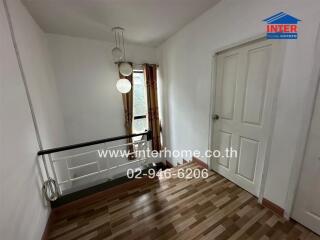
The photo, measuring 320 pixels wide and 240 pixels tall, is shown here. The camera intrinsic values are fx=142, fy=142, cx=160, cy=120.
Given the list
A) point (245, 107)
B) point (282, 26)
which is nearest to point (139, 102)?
point (245, 107)

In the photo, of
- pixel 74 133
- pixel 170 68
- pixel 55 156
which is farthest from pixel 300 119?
pixel 74 133

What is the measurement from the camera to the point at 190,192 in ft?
6.41

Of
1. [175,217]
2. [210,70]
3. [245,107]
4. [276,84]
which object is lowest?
[175,217]

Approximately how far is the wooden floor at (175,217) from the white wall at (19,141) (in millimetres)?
398

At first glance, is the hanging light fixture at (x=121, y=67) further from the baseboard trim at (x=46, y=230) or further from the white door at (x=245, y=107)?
the baseboard trim at (x=46, y=230)

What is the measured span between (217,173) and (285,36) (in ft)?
6.44

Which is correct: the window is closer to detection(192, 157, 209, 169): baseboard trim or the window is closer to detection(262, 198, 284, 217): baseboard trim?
detection(192, 157, 209, 169): baseboard trim

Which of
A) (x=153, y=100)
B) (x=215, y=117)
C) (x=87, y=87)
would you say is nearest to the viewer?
(x=215, y=117)

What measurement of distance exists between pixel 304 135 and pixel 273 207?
90 cm

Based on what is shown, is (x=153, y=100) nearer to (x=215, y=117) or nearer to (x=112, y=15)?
(x=215, y=117)

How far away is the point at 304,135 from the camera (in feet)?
4.24

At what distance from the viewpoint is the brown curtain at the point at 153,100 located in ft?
11.3

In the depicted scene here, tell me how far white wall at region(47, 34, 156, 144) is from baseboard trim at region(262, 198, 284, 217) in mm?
2941

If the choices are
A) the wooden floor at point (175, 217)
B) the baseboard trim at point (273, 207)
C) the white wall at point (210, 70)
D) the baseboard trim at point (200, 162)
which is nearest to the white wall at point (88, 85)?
the white wall at point (210, 70)
